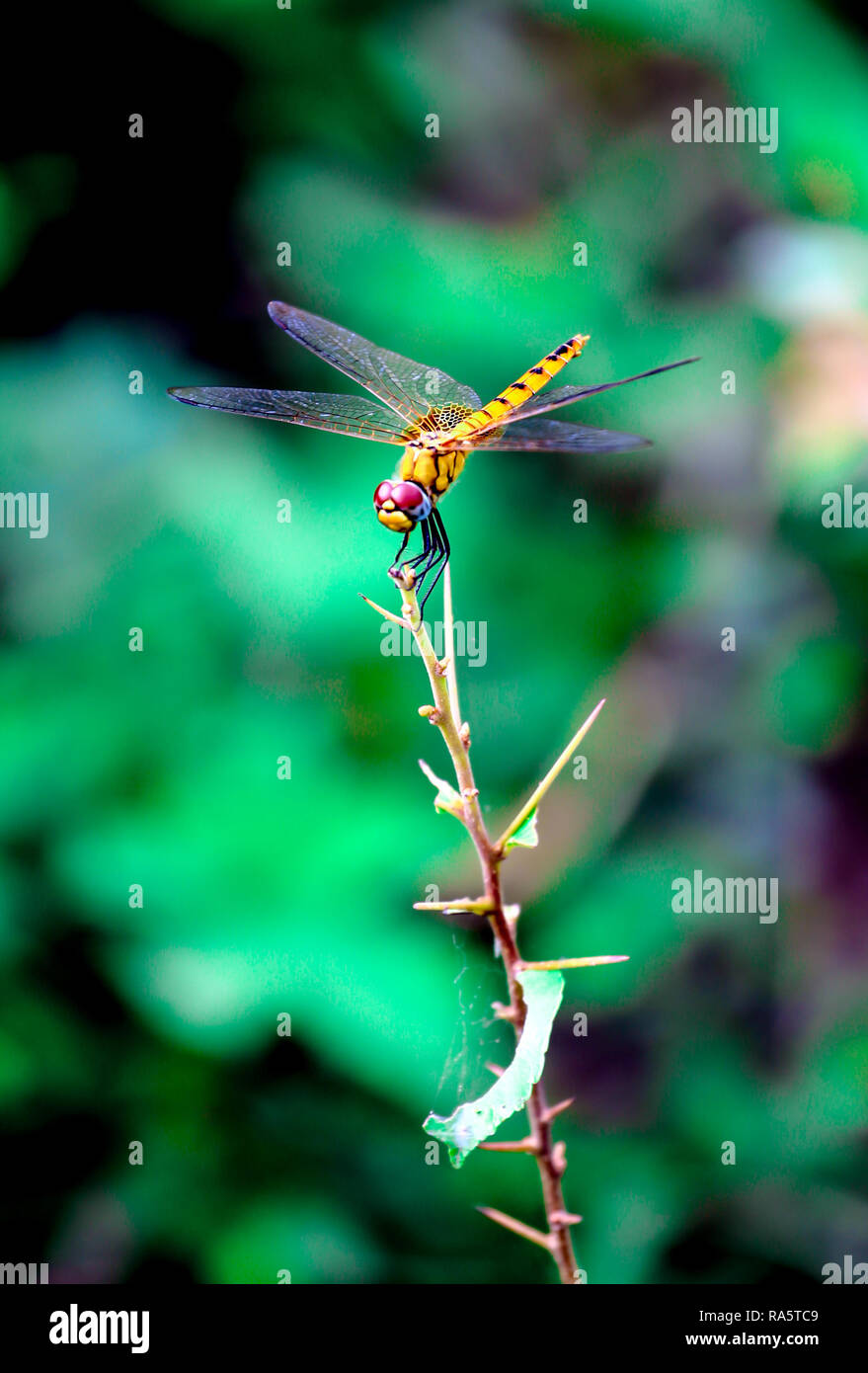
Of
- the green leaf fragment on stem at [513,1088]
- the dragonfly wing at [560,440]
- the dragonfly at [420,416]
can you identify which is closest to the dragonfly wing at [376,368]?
the dragonfly at [420,416]

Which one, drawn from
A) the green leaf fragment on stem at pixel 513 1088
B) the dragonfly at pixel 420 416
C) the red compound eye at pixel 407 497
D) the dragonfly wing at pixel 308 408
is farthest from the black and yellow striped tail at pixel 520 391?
the green leaf fragment on stem at pixel 513 1088

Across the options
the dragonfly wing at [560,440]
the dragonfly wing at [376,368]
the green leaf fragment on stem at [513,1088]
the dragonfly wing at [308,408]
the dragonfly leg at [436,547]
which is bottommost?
the green leaf fragment on stem at [513,1088]

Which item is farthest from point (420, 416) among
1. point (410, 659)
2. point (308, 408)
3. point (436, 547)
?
point (410, 659)

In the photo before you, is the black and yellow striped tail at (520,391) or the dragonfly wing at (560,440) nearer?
the dragonfly wing at (560,440)

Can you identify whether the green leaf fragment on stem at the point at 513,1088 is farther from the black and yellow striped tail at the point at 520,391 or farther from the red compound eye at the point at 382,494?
the black and yellow striped tail at the point at 520,391

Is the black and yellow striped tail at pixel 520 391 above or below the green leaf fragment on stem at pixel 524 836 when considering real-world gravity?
above

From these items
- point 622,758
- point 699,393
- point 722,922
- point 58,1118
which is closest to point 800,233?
point 699,393

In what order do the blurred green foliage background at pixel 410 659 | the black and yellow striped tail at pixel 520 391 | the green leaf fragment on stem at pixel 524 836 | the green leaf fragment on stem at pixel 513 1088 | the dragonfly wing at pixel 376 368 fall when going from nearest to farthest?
1. the green leaf fragment on stem at pixel 513 1088
2. the green leaf fragment on stem at pixel 524 836
3. the black and yellow striped tail at pixel 520 391
4. the dragonfly wing at pixel 376 368
5. the blurred green foliage background at pixel 410 659

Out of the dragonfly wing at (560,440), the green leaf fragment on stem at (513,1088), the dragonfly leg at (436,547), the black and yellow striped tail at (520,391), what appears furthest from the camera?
the black and yellow striped tail at (520,391)

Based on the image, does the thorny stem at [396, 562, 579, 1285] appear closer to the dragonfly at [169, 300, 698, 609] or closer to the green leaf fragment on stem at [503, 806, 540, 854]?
the green leaf fragment on stem at [503, 806, 540, 854]
